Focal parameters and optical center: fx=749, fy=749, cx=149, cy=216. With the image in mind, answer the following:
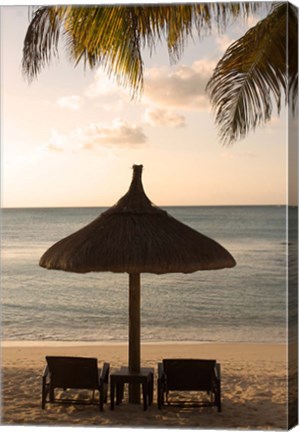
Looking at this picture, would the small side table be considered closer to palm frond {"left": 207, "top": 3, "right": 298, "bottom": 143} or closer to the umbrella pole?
the umbrella pole

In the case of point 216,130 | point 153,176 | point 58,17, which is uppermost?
point 58,17

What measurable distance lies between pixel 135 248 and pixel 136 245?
28 millimetres

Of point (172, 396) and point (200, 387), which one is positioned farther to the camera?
point (172, 396)

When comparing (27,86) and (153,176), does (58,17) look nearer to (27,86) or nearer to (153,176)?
(27,86)

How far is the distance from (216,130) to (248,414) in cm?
204

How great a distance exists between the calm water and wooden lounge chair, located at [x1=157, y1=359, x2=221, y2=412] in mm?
585

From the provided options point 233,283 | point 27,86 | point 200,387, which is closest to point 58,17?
point 27,86

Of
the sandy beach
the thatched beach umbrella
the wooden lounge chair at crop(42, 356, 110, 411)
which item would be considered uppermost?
the thatched beach umbrella

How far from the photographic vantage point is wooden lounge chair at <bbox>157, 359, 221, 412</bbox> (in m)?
5.03

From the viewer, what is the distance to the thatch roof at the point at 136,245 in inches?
197

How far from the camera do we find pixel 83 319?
8156mm

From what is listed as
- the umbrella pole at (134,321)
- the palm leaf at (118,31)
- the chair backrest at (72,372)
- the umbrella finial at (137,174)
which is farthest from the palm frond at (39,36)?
the chair backrest at (72,372)

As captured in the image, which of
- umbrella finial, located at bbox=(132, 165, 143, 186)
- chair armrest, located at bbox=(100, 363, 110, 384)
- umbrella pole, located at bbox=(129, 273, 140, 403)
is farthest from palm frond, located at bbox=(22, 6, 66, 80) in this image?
chair armrest, located at bbox=(100, 363, 110, 384)

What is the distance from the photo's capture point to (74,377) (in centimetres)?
511
